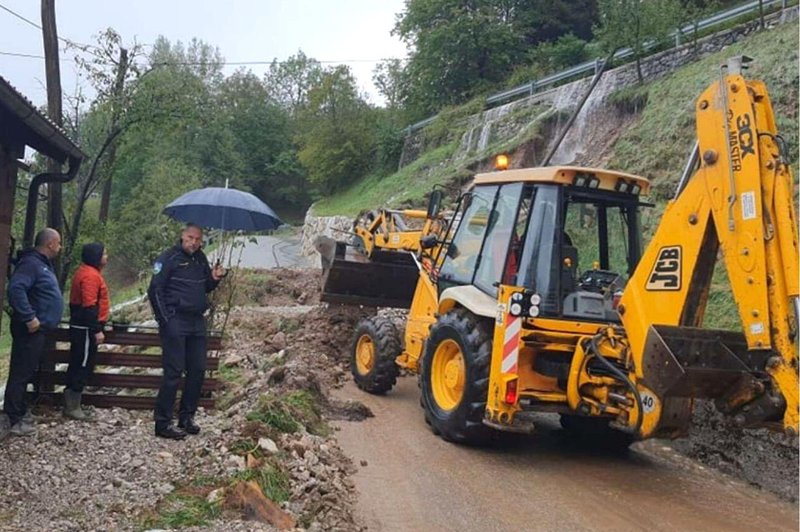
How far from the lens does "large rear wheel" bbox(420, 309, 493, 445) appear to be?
6.26 meters

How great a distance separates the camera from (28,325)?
18.4 feet

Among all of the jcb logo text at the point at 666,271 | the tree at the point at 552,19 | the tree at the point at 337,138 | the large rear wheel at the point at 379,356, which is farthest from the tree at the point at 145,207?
the jcb logo text at the point at 666,271

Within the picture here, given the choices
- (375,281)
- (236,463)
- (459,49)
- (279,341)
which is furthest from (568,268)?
(459,49)

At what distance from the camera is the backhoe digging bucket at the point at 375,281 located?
10.5m

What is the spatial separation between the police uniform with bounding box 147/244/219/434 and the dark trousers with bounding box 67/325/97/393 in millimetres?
778

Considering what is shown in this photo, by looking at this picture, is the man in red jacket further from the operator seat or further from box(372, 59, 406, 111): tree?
box(372, 59, 406, 111): tree

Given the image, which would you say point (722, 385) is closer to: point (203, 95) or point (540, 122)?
point (203, 95)

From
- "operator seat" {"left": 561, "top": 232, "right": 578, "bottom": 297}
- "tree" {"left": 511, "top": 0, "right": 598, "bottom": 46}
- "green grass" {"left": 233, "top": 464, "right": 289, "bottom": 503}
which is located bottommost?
"green grass" {"left": 233, "top": 464, "right": 289, "bottom": 503}

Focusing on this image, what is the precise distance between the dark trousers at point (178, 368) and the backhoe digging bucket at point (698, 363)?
148 inches

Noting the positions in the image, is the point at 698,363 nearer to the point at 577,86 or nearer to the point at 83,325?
the point at 83,325

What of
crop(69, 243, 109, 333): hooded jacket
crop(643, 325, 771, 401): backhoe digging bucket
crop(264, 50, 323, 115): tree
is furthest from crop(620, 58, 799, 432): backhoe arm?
crop(264, 50, 323, 115): tree

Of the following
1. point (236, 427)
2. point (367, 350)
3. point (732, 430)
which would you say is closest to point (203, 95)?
point (367, 350)

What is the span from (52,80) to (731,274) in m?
11.1

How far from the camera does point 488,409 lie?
6125mm
